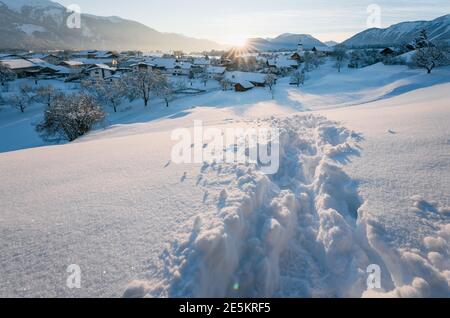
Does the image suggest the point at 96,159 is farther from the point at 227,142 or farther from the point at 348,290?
the point at 348,290

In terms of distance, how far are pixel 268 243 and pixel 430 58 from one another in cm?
5608

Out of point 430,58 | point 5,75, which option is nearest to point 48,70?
point 5,75

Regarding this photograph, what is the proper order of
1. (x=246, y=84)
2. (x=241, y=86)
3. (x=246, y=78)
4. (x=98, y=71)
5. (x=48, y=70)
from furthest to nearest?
(x=98, y=71) → (x=48, y=70) → (x=246, y=78) → (x=246, y=84) → (x=241, y=86)

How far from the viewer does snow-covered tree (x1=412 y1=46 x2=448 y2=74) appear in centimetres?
4281

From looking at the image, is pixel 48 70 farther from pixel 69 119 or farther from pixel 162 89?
pixel 69 119

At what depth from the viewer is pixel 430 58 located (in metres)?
43.2

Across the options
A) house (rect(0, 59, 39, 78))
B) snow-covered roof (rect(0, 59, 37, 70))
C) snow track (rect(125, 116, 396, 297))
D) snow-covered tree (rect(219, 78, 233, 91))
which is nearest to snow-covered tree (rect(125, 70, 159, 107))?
snow-covered tree (rect(219, 78, 233, 91))

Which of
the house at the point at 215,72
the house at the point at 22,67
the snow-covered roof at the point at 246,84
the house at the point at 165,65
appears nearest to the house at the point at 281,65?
the house at the point at 215,72

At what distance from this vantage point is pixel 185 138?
10023 mm

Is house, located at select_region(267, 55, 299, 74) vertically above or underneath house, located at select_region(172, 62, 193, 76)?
above

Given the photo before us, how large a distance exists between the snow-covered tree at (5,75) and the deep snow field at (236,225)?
2703 inches

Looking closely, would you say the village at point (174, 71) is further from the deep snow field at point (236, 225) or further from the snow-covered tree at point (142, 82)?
the deep snow field at point (236, 225)

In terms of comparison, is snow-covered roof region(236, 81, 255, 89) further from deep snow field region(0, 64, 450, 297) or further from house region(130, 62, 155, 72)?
deep snow field region(0, 64, 450, 297)

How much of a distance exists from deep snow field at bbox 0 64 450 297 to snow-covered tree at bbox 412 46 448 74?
49.1 meters
